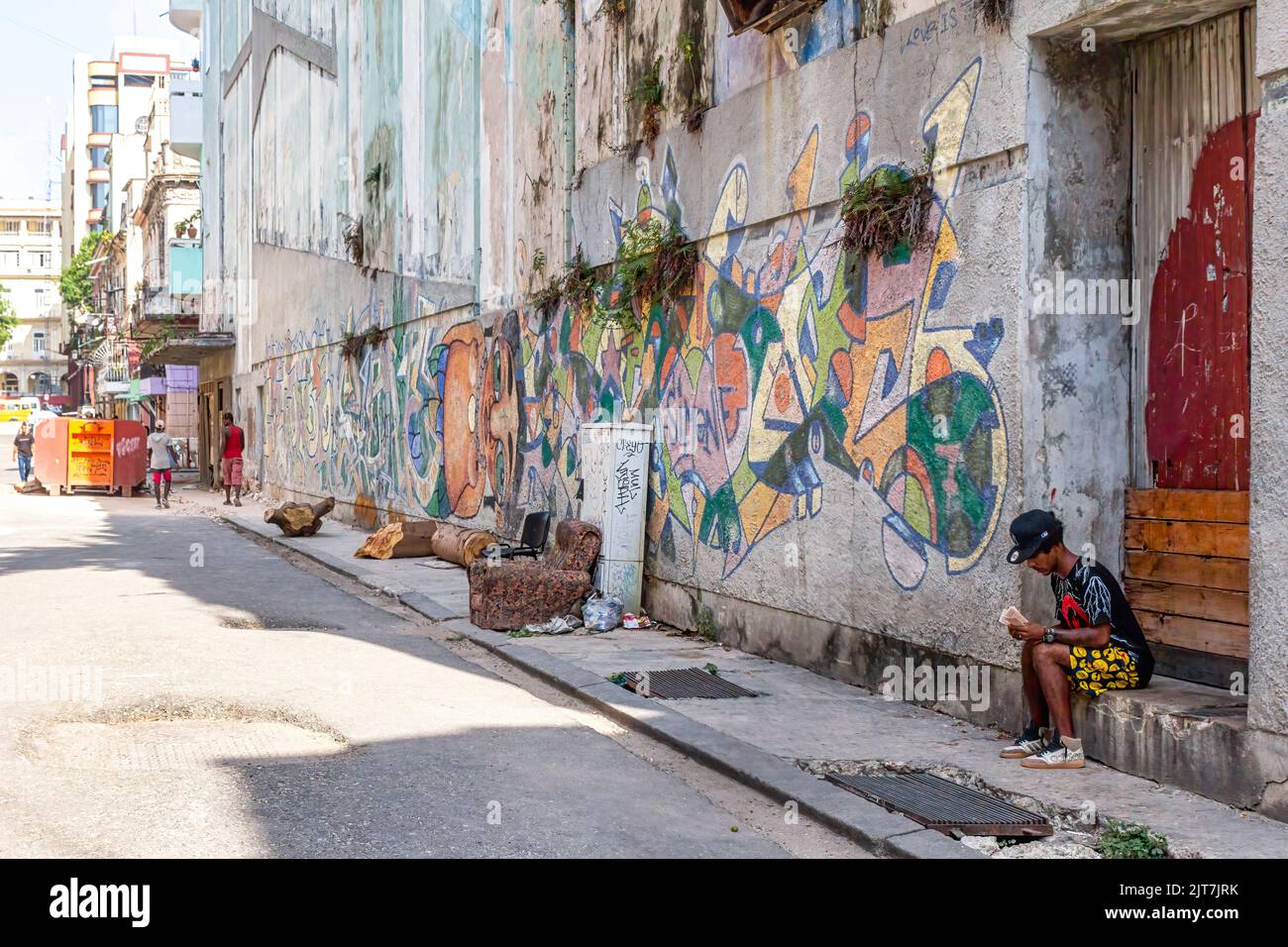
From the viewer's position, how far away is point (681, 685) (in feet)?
26.1

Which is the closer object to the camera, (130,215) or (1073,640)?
(1073,640)

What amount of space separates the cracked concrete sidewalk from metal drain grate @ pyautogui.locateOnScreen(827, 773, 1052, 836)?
118 millimetres

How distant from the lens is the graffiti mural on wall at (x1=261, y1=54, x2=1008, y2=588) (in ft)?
23.2

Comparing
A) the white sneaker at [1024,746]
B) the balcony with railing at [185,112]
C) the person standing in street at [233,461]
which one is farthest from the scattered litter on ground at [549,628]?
the balcony with railing at [185,112]

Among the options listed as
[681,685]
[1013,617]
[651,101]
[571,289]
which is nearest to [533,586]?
[681,685]

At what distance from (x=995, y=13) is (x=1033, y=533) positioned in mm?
2758

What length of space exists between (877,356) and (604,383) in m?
4.28

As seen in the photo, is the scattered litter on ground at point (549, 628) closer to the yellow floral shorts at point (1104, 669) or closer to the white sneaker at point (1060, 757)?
the white sneaker at point (1060, 757)

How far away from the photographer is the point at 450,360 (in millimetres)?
16281

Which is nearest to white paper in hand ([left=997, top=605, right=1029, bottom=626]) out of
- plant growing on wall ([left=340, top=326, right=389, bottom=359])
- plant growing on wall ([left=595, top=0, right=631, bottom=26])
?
plant growing on wall ([left=595, top=0, right=631, bottom=26])

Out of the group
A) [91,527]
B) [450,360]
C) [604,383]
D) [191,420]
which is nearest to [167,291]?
[191,420]

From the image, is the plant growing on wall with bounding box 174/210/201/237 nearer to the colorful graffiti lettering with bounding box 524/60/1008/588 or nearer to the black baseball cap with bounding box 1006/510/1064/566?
the colorful graffiti lettering with bounding box 524/60/1008/588

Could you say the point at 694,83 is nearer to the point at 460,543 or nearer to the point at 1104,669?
the point at 1104,669
